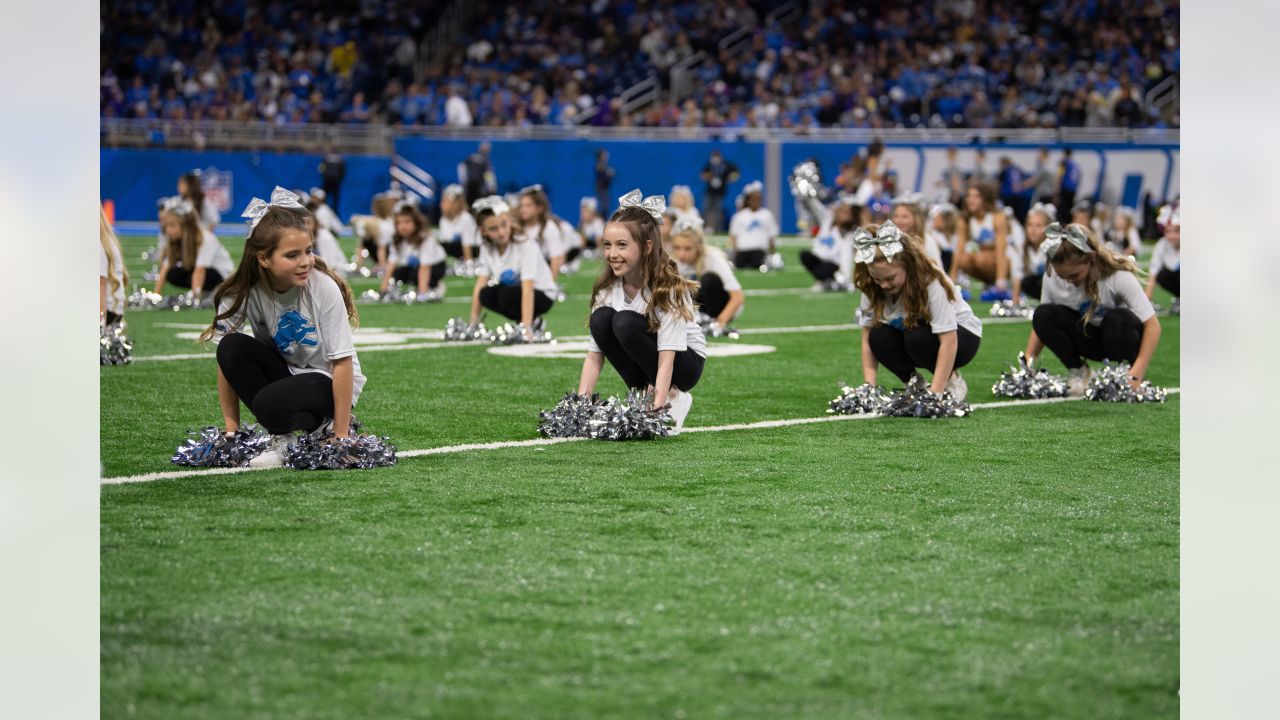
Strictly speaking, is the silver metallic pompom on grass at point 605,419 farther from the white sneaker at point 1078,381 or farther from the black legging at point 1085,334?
the white sneaker at point 1078,381

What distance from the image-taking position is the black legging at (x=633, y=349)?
5.96m

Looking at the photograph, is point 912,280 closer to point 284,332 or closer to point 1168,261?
point 284,332

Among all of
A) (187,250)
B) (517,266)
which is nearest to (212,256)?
(187,250)

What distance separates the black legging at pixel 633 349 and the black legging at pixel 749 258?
13.3 metres

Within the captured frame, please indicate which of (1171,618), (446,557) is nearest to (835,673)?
(1171,618)

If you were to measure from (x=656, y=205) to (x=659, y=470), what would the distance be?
1.23 m

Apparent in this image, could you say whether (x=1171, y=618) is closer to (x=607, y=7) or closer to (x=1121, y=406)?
(x=1121, y=406)

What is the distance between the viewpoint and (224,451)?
17.0 ft

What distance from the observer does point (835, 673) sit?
2.96 metres

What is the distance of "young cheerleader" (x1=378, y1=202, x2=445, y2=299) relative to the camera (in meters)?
13.4

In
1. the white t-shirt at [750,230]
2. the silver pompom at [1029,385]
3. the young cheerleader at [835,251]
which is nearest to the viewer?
the silver pompom at [1029,385]

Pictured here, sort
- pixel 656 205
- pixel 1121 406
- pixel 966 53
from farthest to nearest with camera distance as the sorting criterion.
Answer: pixel 966 53, pixel 1121 406, pixel 656 205

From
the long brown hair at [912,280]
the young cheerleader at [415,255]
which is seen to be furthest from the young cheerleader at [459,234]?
the long brown hair at [912,280]
